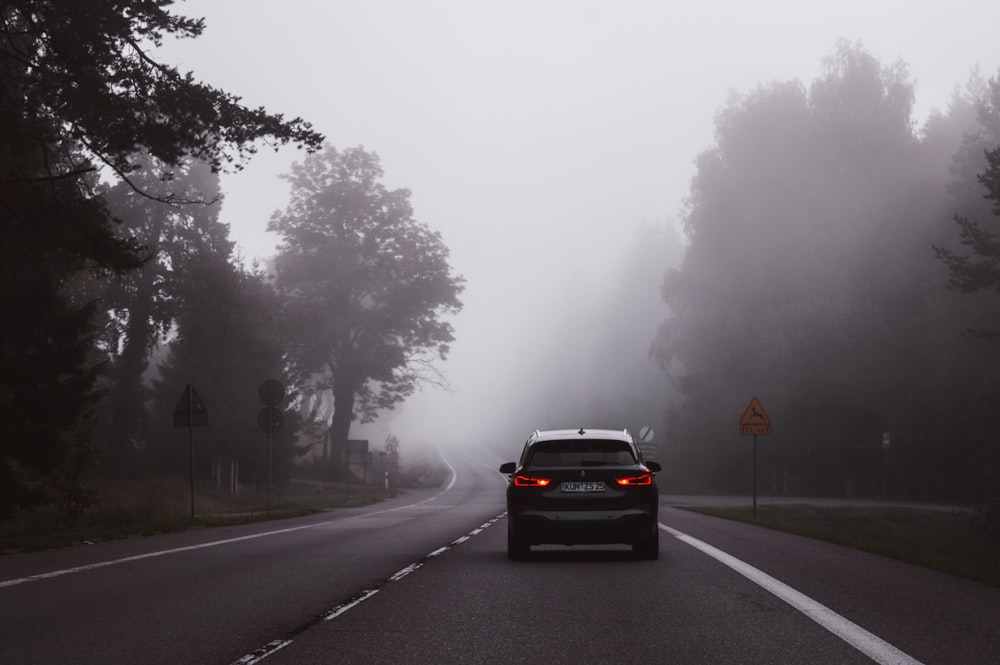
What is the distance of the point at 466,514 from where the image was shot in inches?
1233

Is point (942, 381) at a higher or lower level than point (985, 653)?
higher

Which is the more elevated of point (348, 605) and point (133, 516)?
point (348, 605)

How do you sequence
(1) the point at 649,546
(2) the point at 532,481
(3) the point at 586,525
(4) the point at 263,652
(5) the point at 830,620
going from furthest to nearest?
(1) the point at 649,546
(2) the point at 532,481
(3) the point at 586,525
(5) the point at 830,620
(4) the point at 263,652

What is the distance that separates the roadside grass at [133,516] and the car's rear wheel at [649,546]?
356 inches

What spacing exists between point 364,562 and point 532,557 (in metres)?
2.26

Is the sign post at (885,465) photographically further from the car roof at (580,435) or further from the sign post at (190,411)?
the car roof at (580,435)

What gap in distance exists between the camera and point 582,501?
560 inches

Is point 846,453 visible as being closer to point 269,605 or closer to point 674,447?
point 674,447

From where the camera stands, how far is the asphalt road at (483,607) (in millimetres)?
7703

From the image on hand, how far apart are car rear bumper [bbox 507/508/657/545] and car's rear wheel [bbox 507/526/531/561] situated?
0.26m

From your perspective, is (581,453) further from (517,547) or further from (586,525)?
(517,547)

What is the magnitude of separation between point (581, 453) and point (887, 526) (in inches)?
900

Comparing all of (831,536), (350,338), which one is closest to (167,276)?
(350,338)

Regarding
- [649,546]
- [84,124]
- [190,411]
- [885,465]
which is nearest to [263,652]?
[649,546]
